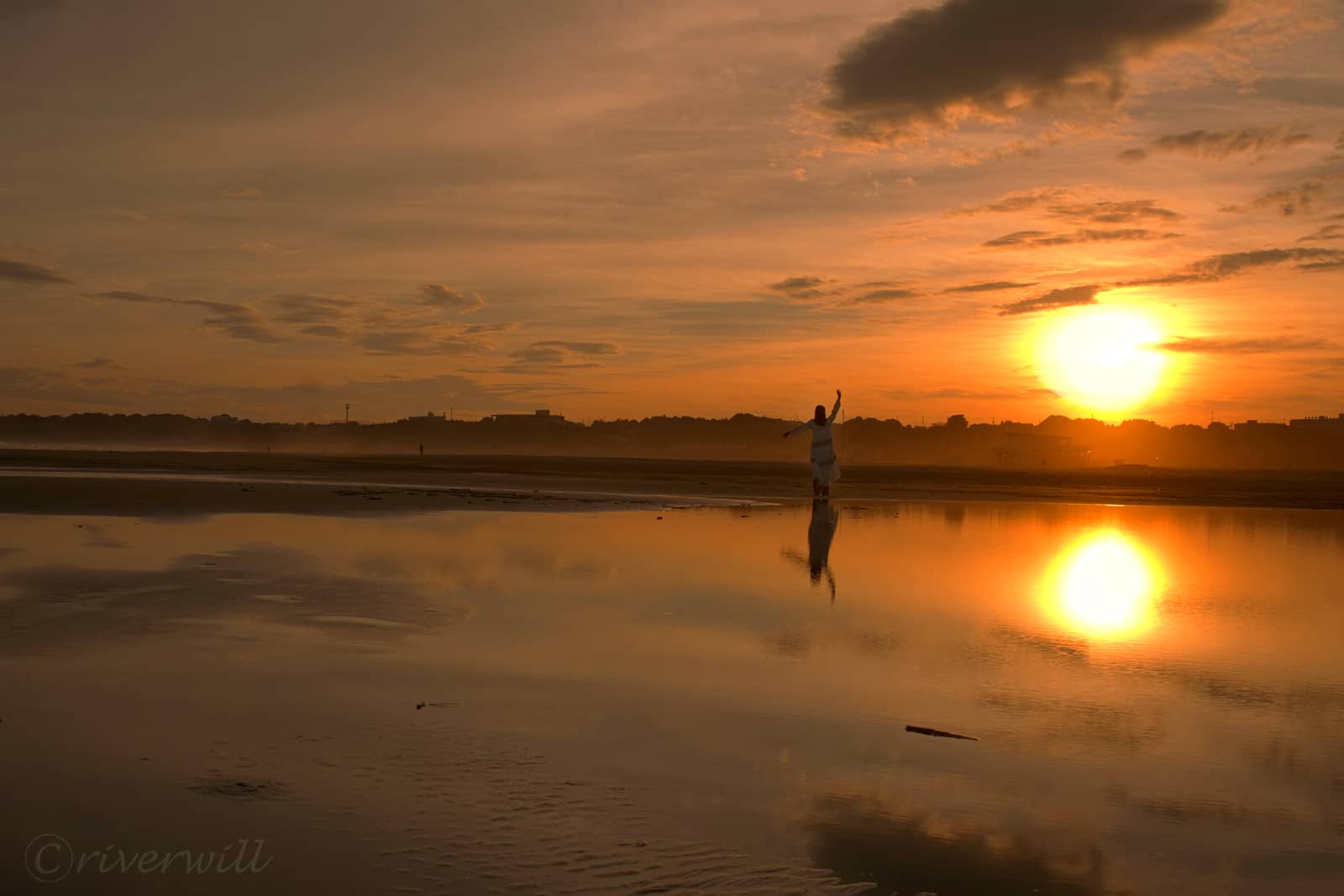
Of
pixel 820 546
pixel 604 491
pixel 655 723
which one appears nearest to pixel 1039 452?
pixel 604 491

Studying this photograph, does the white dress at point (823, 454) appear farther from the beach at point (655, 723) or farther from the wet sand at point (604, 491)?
the beach at point (655, 723)

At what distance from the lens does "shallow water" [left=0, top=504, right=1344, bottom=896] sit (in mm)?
6055

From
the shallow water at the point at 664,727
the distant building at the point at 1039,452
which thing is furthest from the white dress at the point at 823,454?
the distant building at the point at 1039,452

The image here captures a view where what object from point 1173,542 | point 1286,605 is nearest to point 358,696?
point 1286,605

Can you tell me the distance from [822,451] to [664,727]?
29.4m

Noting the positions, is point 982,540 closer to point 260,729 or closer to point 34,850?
point 260,729

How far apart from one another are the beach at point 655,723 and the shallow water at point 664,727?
38 millimetres

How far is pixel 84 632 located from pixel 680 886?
8979 millimetres

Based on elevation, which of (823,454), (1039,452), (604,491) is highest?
(1039,452)

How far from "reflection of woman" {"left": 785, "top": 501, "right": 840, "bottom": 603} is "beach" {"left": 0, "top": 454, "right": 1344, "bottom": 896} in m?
0.19

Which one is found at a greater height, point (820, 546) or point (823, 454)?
point (823, 454)

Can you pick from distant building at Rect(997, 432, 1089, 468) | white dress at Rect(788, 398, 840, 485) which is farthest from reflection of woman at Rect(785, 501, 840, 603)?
distant building at Rect(997, 432, 1089, 468)

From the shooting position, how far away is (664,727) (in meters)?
8.70

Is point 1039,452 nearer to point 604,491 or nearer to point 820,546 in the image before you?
point 604,491
